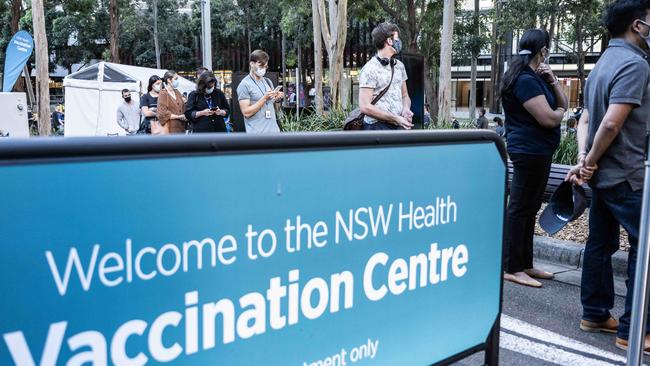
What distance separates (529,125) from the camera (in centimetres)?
496

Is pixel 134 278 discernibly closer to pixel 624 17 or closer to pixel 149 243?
pixel 149 243

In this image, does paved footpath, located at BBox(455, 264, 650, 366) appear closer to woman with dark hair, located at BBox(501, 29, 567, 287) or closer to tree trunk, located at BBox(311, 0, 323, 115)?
woman with dark hair, located at BBox(501, 29, 567, 287)

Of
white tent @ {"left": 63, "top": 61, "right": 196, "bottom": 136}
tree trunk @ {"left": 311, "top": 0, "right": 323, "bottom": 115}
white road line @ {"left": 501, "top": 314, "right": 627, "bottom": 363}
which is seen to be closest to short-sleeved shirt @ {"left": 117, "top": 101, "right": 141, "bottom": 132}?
tree trunk @ {"left": 311, "top": 0, "right": 323, "bottom": 115}

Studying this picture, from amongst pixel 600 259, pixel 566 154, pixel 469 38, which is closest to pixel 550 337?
pixel 600 259

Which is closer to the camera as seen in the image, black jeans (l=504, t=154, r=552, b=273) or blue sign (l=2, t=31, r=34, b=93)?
black jeans (l=504, t=154, r=552, b=273)

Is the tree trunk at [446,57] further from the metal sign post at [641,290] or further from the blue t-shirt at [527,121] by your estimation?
the metal sign post at [641,290]

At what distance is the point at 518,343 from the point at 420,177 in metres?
2.07

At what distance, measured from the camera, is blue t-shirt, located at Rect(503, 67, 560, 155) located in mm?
4871

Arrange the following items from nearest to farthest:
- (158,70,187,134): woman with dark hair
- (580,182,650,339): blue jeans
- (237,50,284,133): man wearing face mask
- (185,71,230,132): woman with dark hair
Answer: (580,182,650,339): blue jeans → (237,50,284,133): man wearing face mask → (185,71,230,132): woman with dark hair → (158,70,187,134): woman with dark hair

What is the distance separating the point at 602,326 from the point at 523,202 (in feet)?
3.98

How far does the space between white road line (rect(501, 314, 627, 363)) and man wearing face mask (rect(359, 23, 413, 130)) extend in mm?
1847

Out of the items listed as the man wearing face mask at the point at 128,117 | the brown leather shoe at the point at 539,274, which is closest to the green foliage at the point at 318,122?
the man wearing face mask at the point at 128,117

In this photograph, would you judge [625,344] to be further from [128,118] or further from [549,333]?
[128,118]

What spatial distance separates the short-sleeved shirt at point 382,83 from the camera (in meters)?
5.58
